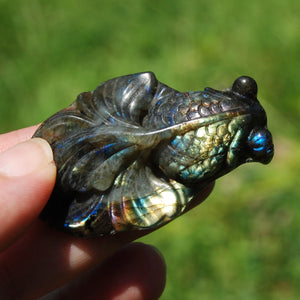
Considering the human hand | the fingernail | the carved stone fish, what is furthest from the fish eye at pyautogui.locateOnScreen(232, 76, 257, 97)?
the fingernail

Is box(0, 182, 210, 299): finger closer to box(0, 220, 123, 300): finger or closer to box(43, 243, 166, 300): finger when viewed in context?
box(0, 220, 123, 300): finger

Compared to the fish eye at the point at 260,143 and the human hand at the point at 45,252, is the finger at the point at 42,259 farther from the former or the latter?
the fish eye at the point at 260,143

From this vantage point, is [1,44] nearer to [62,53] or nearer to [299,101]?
[62,53]

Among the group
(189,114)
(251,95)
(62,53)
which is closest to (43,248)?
(189,114)

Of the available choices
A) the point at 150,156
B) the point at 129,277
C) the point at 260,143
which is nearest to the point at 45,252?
the point at 129,277

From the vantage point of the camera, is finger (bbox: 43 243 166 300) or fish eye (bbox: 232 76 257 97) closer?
fish eye (bbox: 232 76 257 97)
